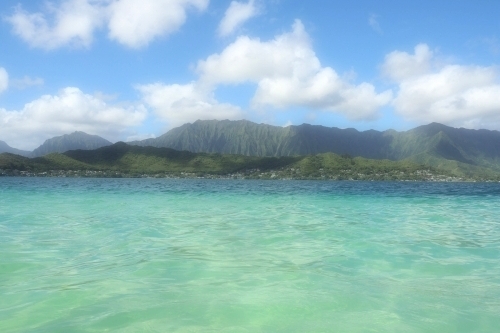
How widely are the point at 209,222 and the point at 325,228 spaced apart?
249 inches

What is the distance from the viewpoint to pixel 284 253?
1323cm

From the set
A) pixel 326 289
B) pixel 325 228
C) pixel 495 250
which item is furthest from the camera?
pixel 325 228

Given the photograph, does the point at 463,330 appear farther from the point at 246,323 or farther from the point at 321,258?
the point at 321,258

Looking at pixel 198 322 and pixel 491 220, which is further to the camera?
pixel 491 220

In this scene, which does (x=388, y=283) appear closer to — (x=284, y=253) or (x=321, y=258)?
(x=321, y=258)

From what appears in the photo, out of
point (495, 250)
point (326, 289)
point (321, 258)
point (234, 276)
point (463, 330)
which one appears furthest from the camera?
point (495, 250)

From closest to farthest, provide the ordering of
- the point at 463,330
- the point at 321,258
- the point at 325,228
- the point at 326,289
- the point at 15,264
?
1. the point at 463,330
2. the point at 326,289
3. the point at 15,264
4. the point at 321,258
5. the point at 325,228

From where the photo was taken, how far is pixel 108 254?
12867mm

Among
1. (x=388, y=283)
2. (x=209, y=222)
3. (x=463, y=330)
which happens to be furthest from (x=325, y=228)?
(x=463, y=330)

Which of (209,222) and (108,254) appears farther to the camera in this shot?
(209,222)

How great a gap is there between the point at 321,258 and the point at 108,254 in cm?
682

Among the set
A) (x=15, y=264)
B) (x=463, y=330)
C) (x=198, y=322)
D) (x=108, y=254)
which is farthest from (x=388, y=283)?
(x=15, y=264)

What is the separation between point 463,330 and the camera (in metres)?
6.99

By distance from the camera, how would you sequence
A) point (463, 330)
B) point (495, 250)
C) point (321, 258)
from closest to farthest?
point (463, 330) < point (321, 258) < point (495, 250)
